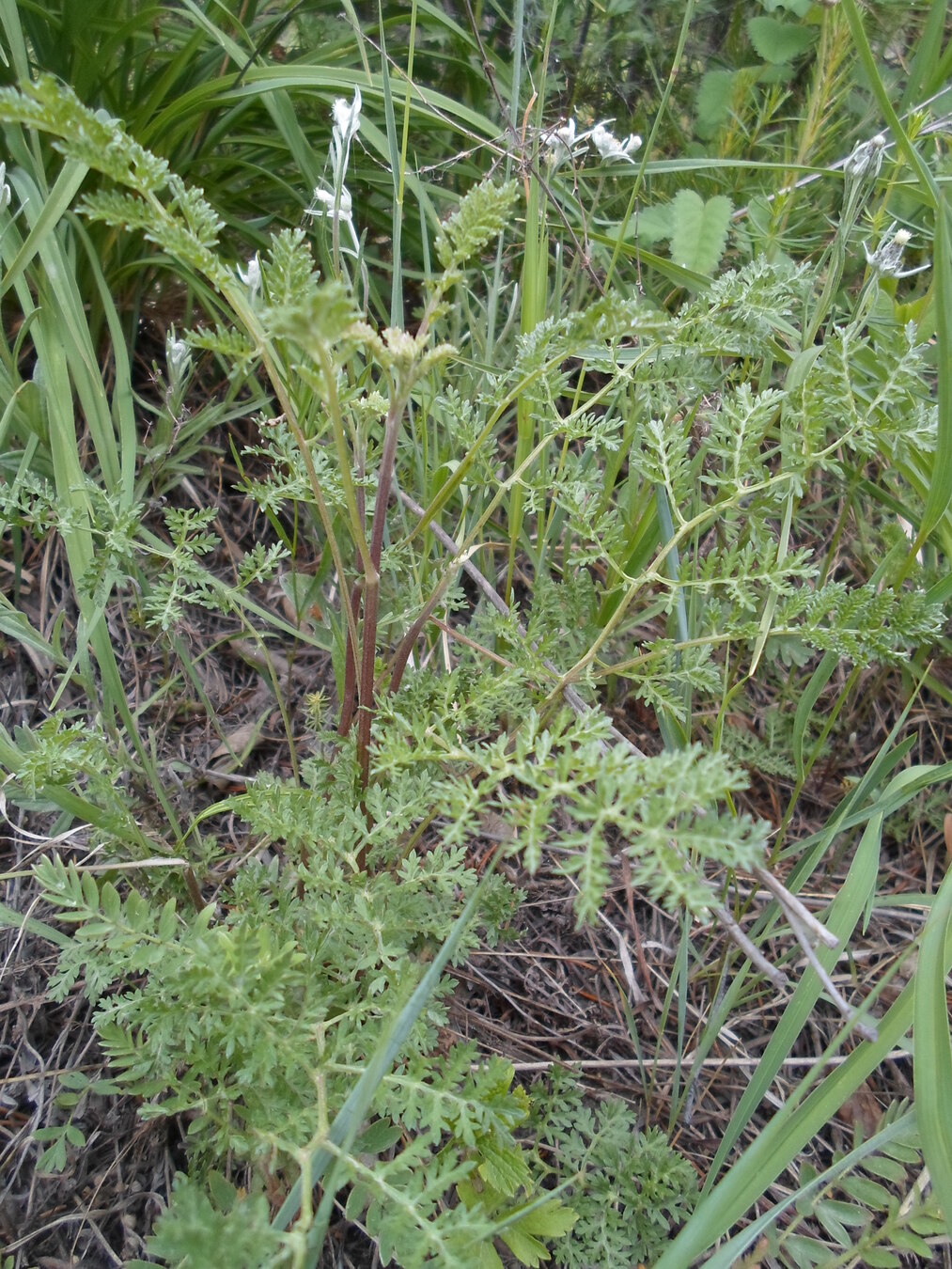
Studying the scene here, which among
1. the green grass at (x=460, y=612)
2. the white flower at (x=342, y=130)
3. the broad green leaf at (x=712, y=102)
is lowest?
the green grass at (x=460, y=612)

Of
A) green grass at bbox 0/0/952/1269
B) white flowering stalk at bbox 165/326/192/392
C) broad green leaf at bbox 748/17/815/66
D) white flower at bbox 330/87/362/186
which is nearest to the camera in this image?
green grass at bbox 0/0/952/1269

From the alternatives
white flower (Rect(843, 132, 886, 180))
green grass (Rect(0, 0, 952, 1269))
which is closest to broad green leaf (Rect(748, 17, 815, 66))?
green grass (Rect(0, 0, 952, 1269))

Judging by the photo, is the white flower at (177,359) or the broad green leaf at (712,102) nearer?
the white flower at (177,359)

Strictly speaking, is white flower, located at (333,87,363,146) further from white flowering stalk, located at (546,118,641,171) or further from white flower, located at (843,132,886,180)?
white flower, located at (843,132,886,180)

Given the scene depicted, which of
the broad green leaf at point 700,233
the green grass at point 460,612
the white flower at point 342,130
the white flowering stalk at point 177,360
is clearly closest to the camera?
the green grass at point 460,612

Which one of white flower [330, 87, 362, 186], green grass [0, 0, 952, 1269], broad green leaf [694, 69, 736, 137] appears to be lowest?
green grass [0, 0, 952, 1269]

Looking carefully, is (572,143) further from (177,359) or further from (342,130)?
(177,359)

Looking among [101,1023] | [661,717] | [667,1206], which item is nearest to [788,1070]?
[667,1206]

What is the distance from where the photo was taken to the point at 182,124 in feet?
6.77

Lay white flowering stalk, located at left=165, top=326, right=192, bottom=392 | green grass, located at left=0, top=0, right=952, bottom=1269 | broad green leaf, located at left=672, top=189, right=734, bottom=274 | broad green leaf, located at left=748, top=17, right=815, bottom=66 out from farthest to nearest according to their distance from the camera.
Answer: broad green leaf, located at left=748, top=17, right=815, bottom=66
broad green leaf, located at left=672, top=189, right=734, bottom=274
white flowering stalk, located at left=165, top=326, right=192, bottom=392
green grass, located at left=0, top=0, right=952, bottom=1269

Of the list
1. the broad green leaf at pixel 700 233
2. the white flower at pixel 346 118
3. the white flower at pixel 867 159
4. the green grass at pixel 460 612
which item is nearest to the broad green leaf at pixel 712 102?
the green grass at pixel 460 612

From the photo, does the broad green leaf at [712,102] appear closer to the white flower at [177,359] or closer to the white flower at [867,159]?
the white flower at [867,159]

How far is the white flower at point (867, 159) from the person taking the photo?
132 centimetres

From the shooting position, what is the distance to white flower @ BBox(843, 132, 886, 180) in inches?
51.9
